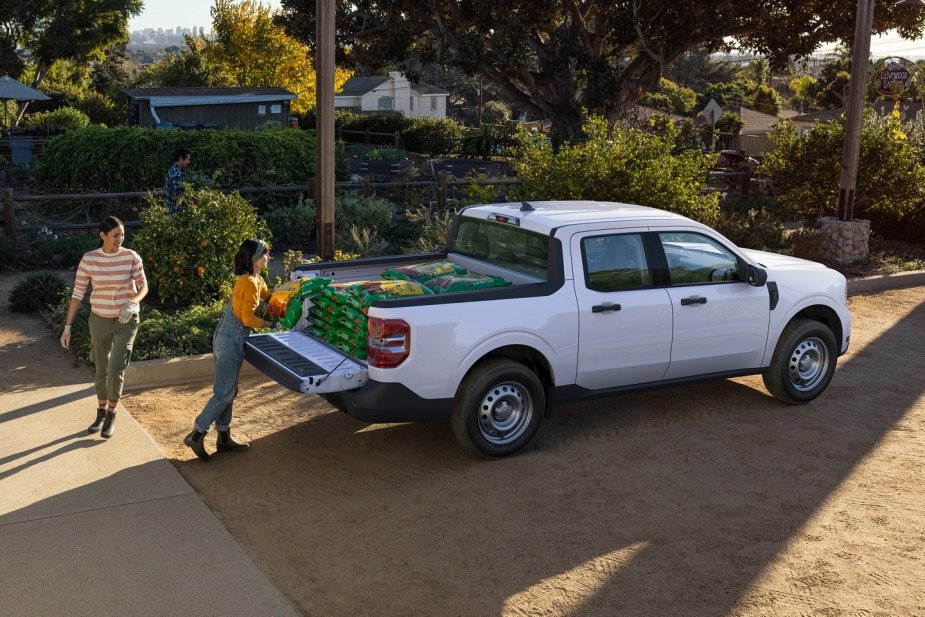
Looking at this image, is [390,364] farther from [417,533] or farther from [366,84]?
[366,84]

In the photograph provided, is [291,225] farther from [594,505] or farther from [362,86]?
[362,86]

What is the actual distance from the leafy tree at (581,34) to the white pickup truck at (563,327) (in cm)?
1742

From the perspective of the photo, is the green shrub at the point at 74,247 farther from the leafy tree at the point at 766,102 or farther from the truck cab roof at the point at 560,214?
the leafy tree at the point at 766,102

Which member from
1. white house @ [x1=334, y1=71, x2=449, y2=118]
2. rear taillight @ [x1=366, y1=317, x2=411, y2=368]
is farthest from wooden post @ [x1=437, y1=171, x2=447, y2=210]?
white house @ [x1=334, y1=71, x2=449, y2=118]

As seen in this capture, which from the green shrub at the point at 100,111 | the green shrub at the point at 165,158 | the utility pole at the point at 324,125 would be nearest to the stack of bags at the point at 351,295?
the utility pole at the point at 324,125

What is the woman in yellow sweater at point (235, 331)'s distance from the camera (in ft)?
22.1

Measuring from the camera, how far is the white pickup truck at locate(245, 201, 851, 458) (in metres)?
6.51

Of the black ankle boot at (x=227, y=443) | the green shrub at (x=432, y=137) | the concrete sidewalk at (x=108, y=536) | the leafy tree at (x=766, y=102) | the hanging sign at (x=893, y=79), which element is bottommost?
the concrete sidewalk at (x=108, y=536)

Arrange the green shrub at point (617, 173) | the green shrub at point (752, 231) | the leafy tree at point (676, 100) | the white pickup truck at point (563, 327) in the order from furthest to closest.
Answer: the leafy tree at point (676, 100), the green shrub at point (752, 231), the green shrub at point (617, 173), the white pickup truck at point (563, 327)

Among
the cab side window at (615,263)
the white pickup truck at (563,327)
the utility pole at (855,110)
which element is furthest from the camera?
the utility pole at (855,110)

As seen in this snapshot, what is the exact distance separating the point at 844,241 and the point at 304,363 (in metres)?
11.5

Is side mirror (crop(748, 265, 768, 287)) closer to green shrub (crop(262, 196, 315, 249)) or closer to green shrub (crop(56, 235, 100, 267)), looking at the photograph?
green shrub (crop(262, 196, 315, 249))

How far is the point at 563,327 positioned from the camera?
7.05 metres

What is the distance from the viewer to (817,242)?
605 inches
